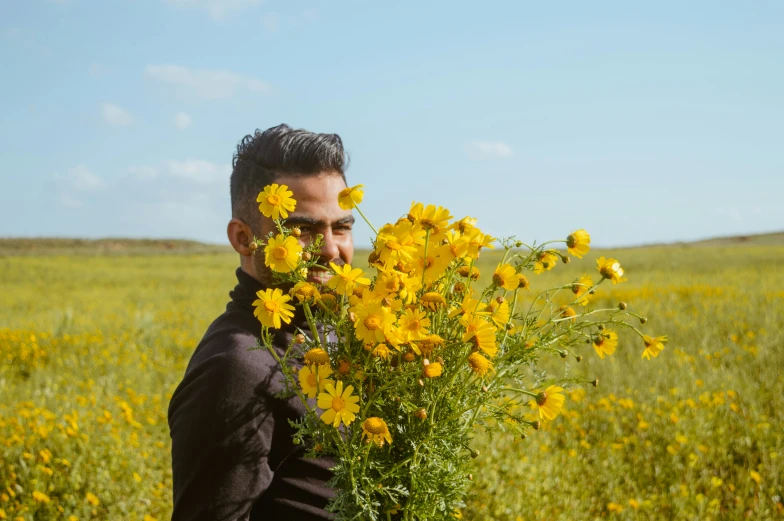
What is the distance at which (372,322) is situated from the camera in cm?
108

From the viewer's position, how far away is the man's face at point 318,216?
1.87 metres

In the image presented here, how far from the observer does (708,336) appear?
666cm

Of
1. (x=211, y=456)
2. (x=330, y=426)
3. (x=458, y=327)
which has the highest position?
(x=458, y=327)

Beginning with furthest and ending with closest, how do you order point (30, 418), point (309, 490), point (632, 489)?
point (30, 418), point (632, 489), point (309, 490)

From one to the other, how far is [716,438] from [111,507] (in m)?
3.95

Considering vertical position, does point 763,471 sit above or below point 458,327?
below

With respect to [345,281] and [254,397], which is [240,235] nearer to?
[254,397]

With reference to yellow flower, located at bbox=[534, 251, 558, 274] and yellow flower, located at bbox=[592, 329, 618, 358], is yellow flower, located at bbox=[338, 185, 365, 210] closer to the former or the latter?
yellow flower, located at bbox=[534, 251, 558, 274]

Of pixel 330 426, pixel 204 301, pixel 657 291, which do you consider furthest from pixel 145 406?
pixel 657 291

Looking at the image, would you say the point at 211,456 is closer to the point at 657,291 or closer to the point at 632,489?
the point at 632,489

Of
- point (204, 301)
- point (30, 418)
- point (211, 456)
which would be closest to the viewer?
point (211, 456)

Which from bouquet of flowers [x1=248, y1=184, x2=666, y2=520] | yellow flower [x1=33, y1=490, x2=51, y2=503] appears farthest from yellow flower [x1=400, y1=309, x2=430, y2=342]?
yellow flower [x1=33, y1=490, x2=51, y2=503]

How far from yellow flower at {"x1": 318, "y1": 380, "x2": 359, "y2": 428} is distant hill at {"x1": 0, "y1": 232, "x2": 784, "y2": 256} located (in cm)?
3642

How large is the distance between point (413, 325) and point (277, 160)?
1.06 m
